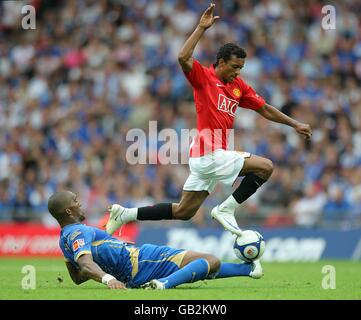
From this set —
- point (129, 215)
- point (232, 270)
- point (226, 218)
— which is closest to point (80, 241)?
point (232, 270)

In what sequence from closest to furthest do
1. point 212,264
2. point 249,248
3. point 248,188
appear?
1. point 212,264
2. point 249,248
3. point 248,188

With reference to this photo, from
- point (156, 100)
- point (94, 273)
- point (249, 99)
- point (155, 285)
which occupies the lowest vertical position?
point (155, 285)

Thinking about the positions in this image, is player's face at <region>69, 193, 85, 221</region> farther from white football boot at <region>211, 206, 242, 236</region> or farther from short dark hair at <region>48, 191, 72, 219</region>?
white football boot at <region>211, 206, 242, 236</region>

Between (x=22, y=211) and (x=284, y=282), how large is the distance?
9242 millimetres

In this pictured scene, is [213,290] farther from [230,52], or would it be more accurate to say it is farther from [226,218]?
[230,52]

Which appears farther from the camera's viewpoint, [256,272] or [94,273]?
[256,272]

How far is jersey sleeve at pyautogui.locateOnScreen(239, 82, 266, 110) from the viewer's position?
10.9m

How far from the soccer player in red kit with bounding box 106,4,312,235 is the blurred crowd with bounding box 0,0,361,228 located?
23.9 ft

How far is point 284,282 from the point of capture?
1073 cm

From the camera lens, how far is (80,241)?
28.9 ft

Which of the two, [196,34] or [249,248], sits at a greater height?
[196,34]

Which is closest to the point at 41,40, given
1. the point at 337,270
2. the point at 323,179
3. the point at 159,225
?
the point at 159,225

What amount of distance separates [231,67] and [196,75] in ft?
1.50

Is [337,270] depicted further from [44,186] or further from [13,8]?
[13,8]
